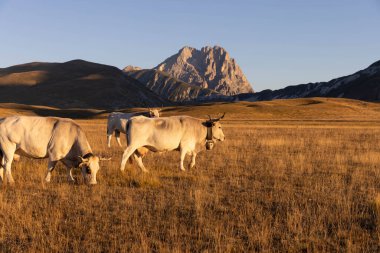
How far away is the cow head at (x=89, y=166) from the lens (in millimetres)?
9867

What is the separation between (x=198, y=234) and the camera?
630cm

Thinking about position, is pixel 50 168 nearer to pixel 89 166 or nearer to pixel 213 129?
pixel 89 166

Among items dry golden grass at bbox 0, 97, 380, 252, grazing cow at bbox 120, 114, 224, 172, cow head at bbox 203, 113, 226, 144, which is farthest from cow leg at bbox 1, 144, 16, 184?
cow head at bbox 203, 113, 226, 144

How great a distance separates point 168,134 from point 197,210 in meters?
5.01

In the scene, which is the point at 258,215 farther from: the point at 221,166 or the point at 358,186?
the point at 221,166

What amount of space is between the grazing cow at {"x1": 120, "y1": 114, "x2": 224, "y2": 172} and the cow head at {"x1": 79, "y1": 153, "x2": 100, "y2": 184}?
5.84ft

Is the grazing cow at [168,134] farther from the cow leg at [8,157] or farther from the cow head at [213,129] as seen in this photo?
the cow leg at [8,157]

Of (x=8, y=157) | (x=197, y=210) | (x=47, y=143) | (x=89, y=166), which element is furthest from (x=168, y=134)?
(x=197, y=210)

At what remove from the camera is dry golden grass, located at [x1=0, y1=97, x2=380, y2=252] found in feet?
19.3

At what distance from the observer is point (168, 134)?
12.2 meters

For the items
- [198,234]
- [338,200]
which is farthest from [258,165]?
[198,234]

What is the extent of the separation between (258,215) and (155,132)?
563cm

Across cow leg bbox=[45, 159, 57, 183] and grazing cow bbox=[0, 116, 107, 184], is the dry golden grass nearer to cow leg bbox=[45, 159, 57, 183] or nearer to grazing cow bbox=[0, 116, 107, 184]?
cow leg bbox=[45, 159, 57, 183]

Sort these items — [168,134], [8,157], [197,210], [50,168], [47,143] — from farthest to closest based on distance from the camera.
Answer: [168,134] → [50,168] → [47,143] → [8,157] → [197,210]
